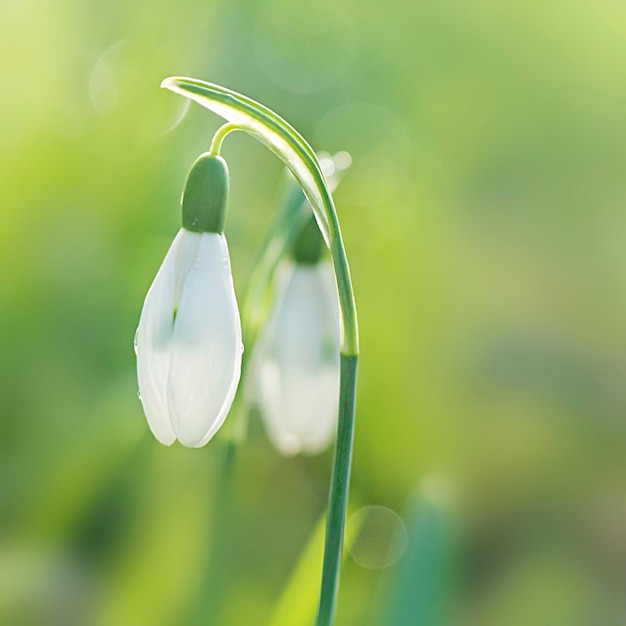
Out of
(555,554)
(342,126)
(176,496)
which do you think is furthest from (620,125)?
(176,496)

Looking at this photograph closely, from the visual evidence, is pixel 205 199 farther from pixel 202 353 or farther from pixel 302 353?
pixel 302 353

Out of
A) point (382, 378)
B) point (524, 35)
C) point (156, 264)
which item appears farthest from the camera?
point (524, 35)

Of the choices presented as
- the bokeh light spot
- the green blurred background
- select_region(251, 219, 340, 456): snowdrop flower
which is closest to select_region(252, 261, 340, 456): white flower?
select_region(251, 219, 340, 456): snowdrop flower

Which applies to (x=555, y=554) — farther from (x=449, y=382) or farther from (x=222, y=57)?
(x=222, y=57)

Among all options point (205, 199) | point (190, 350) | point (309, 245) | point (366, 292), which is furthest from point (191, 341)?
point (366, 292)

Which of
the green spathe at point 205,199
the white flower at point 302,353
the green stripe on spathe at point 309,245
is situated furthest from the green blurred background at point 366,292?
the green spathe at point 205,199

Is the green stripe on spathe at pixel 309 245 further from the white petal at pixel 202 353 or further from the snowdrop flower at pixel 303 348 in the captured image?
the white petal at pixel 202 353
